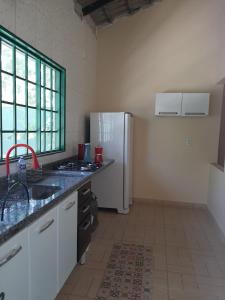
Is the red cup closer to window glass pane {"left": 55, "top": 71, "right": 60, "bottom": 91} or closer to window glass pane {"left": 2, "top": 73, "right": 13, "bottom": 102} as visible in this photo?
window glass pane {"left": 55, "top": 71, "right": 60, "bottom": 91}

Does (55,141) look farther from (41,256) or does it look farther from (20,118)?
(41,256)

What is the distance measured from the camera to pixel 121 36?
4168 mm

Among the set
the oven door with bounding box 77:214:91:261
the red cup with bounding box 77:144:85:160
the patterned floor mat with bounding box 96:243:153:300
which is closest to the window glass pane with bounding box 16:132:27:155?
the oven door with bounding box 77:214:91:261

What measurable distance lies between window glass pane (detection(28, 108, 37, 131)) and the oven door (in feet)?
3.57

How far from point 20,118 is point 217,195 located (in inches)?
112

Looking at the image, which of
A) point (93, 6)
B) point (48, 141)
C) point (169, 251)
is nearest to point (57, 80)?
point (48, 141)

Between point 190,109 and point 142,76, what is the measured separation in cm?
103

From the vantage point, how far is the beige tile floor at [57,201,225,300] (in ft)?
6.60

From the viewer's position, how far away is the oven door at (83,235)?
2117 mm

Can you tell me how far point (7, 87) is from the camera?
2.03m

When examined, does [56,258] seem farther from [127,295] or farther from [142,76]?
[142,76]

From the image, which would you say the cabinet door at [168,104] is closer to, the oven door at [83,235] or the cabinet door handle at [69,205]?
the oven door at [83,235]

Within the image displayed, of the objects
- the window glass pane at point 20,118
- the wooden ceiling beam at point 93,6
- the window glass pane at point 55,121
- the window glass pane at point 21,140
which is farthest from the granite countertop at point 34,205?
the wooden ceiling beam at point 93,6

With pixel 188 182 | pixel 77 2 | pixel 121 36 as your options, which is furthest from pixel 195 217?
pixel 77 2
